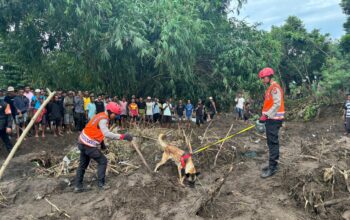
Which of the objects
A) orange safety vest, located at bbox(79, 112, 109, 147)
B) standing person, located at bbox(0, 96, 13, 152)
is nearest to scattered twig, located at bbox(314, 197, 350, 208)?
orange safety vest, located at bbox(79, 112, 109, 147)

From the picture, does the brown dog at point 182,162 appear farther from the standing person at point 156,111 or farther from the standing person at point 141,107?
the standing person at point 156,111

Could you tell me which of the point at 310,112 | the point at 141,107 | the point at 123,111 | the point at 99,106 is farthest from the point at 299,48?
the point at 99,106

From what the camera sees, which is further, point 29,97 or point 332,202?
point 29,97

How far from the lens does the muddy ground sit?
4676 mm

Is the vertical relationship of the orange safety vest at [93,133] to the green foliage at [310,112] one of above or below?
above

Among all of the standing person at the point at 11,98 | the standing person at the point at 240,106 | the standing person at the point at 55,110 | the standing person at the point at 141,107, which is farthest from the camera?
the standing person at the point at 240,106

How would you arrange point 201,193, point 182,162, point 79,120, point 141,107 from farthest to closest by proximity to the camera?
point 141,107 < point 79,120 < point 182,162 < point 201,193

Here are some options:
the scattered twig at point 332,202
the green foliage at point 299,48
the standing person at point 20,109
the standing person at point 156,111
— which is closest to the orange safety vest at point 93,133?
the scattered twig at point 332,202

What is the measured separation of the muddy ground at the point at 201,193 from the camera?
468 centimetres

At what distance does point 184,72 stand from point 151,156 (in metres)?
6.13

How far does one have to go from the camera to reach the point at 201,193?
17.5 ft

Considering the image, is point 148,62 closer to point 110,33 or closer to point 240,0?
point 110,33

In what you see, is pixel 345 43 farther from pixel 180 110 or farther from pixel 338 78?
pixel 180 110

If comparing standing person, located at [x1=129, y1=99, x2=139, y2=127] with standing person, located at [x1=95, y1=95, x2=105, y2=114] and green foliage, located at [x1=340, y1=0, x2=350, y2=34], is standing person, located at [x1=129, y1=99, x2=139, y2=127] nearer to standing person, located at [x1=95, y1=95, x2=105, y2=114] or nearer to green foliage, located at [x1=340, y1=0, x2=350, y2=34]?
standing person, located at [x1=95, y1=95, x2=105, y2=114]
